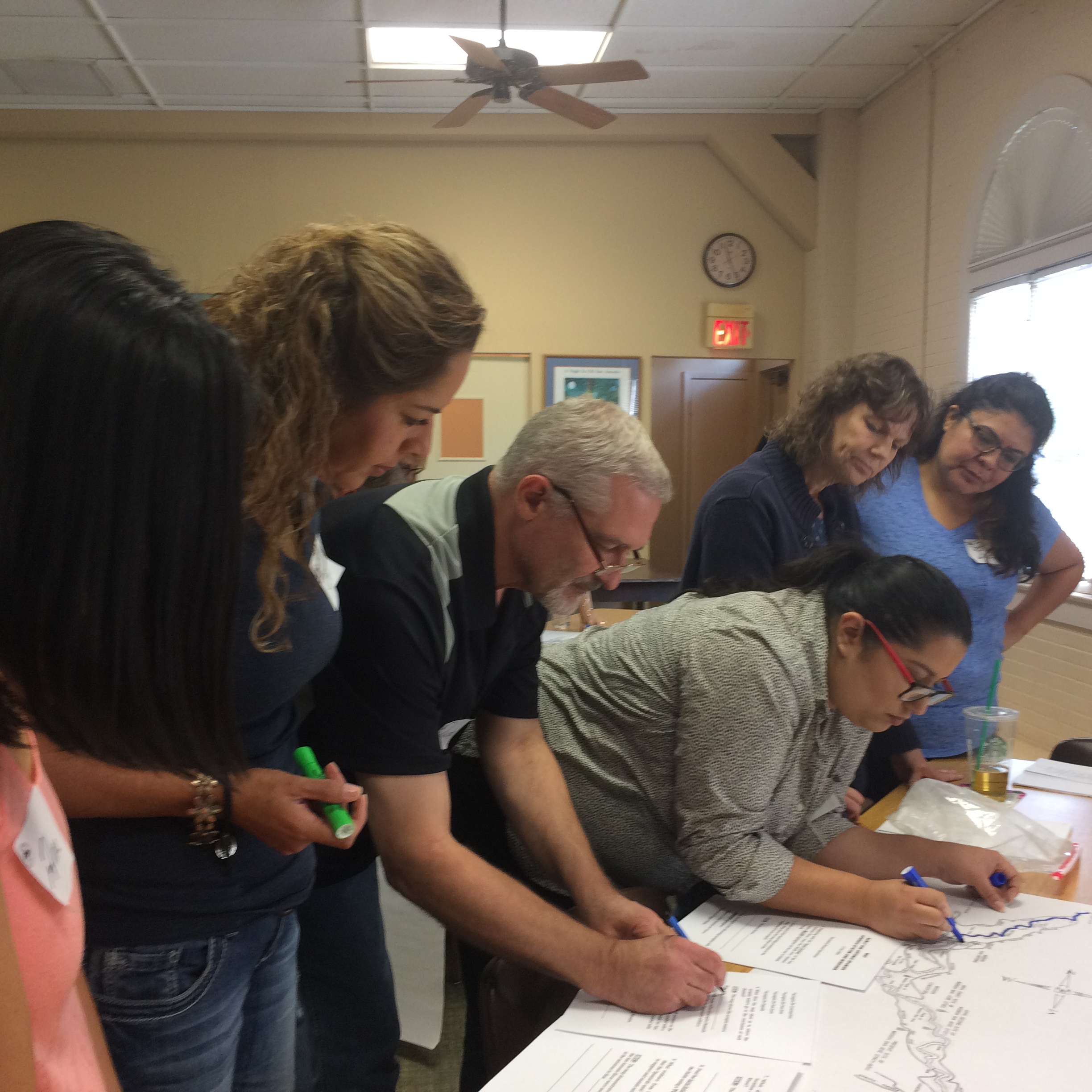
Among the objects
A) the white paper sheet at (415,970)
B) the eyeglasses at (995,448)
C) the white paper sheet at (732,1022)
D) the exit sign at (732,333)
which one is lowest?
the white paper sheet at (415,970)

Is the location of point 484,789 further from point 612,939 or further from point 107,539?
point 107,539

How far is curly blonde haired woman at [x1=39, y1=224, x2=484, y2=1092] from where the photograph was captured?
0.91 meters

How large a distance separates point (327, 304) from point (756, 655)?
764 mm

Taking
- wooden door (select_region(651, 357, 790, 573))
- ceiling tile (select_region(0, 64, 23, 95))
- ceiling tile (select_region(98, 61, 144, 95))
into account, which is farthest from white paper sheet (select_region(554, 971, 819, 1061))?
ceiling tile (select_region(0, 64, 23, 95))

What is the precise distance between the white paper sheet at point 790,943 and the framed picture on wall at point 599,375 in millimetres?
4826

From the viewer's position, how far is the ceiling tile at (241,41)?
439cm

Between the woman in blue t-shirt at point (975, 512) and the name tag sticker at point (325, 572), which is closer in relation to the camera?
the name tag sticker at point (325, 572)

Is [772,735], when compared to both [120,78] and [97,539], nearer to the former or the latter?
[97,539]

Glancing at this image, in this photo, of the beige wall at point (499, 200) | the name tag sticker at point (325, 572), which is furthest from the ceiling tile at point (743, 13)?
the name tag sticker at point (325, 572)

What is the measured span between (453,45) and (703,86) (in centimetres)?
145

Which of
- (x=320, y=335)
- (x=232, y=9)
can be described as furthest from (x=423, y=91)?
(x=320, y=335)

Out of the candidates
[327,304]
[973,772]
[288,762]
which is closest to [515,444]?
[327,304]

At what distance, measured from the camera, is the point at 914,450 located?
226 centimetres

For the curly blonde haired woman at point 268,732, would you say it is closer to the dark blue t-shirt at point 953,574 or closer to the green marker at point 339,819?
the green marker at point 339,819
